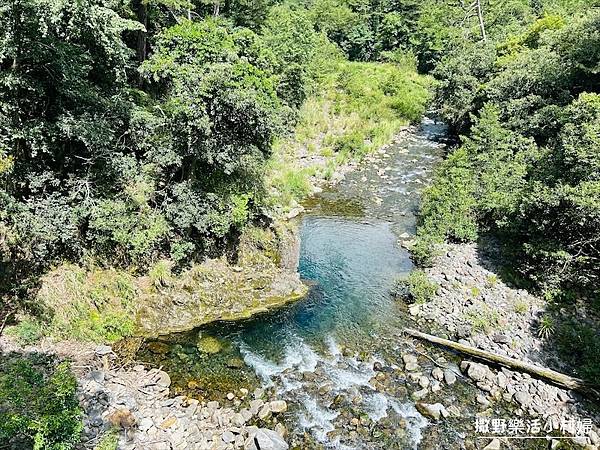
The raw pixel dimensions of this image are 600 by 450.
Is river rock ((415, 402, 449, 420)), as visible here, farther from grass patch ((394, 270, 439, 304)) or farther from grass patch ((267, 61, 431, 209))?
grass patch ((267, 61, 431, 209))

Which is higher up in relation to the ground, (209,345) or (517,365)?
(517,365)

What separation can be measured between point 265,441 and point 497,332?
7641 mm

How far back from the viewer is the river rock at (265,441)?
8.87 meters

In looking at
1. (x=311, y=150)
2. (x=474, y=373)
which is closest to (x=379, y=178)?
(x=311, y=150)

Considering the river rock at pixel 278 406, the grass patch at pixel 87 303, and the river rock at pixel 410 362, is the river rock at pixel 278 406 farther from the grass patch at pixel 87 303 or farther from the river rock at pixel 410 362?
the grass patch at pixel 87 303

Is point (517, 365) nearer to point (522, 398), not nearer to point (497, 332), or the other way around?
point (522, 398)

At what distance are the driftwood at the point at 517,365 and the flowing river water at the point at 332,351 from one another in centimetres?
95

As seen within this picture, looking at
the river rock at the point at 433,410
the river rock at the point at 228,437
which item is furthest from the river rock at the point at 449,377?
the river rock at the point at 228,437

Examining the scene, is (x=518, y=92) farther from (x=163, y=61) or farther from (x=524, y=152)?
(x=163, y=61)

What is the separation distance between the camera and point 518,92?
Answer: 23.2 metres

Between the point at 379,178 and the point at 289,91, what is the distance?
849 cm

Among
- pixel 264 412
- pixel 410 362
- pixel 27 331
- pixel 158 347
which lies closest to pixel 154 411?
pixel 158 347

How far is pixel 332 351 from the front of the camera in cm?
1216

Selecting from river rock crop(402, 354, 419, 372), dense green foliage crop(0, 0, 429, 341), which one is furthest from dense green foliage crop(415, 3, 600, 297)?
dense green foliage crop(0, 0, 429, 341)
